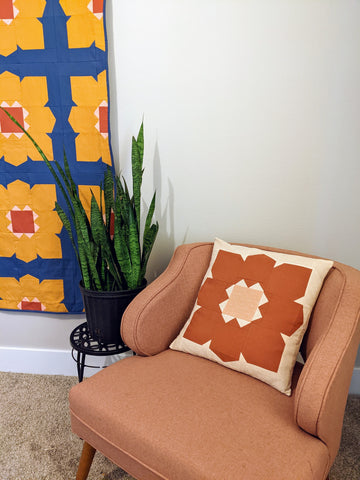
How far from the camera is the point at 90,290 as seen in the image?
1.50m

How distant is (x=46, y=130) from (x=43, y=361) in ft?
3.94

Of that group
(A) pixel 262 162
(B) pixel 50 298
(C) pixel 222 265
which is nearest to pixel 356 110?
(A) pixel 262 162

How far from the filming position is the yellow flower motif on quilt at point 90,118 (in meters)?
1.64

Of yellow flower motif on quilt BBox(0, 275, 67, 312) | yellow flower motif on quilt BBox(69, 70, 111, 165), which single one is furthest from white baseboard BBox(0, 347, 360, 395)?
yellow flower motif on quilt BBox(69, 70, 111, 165)

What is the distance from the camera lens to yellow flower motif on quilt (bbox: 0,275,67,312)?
188 centimetres

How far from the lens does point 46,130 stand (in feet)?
5.60

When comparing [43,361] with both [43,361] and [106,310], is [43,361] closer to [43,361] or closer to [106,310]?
[43,361]

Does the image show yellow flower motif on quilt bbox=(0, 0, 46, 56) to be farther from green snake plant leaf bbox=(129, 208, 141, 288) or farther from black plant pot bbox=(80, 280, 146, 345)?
black plant pot bbox=(80, 280, 146, 345)

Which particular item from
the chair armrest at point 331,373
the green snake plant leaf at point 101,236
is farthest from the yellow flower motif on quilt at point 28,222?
the chair armrest at point 331,373

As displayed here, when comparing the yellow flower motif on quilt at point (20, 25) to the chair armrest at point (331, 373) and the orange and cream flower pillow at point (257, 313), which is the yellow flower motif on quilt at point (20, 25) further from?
the chair armrest at point (331, 373)

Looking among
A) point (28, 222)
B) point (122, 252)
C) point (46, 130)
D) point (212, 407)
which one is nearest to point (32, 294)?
point (28, 222)

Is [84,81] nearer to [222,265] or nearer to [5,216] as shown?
[5,216]

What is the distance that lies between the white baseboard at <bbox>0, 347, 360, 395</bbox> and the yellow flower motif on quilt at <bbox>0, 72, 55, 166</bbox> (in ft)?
3.30

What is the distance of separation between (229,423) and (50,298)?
120 centimetres
